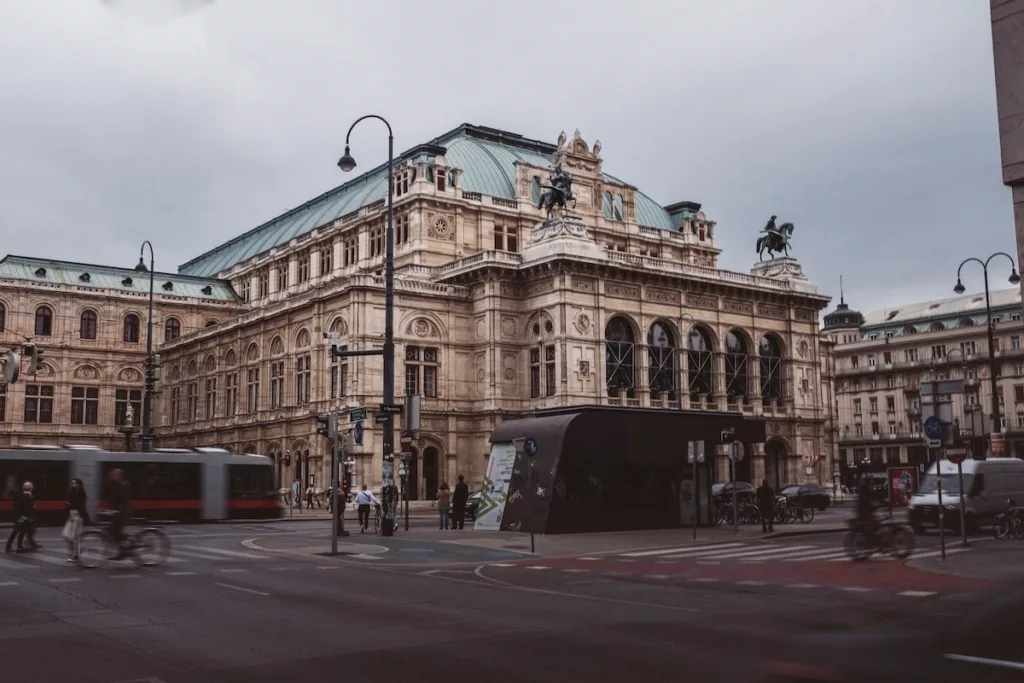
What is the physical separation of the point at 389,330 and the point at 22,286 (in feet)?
216

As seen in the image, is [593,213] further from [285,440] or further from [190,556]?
[190,556]

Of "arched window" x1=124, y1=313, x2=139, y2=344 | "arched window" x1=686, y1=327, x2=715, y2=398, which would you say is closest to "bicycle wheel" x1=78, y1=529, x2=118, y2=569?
"arched window" x1=686, y1=327, x2=715, y2=398

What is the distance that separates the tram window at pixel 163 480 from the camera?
40906 millimetres

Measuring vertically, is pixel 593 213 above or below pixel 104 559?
above

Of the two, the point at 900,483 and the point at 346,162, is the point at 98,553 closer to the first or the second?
the point at 346,162

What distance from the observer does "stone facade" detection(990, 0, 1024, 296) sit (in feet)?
49.0

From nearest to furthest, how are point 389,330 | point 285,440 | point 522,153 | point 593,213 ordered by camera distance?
1. point 389,330
2. point 285,440
3. point 593,213
4. point 522,153

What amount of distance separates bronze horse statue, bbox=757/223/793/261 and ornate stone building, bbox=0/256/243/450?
4840cm

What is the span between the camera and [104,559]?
22328 millimetres

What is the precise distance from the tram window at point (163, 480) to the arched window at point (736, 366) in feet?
133

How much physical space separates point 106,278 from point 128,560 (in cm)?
7825

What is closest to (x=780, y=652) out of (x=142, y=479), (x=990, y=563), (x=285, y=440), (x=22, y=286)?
(x=990, y=563)

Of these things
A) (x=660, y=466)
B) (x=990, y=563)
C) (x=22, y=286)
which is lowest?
(x=990, y=563)

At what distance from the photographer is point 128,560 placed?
887 inches
